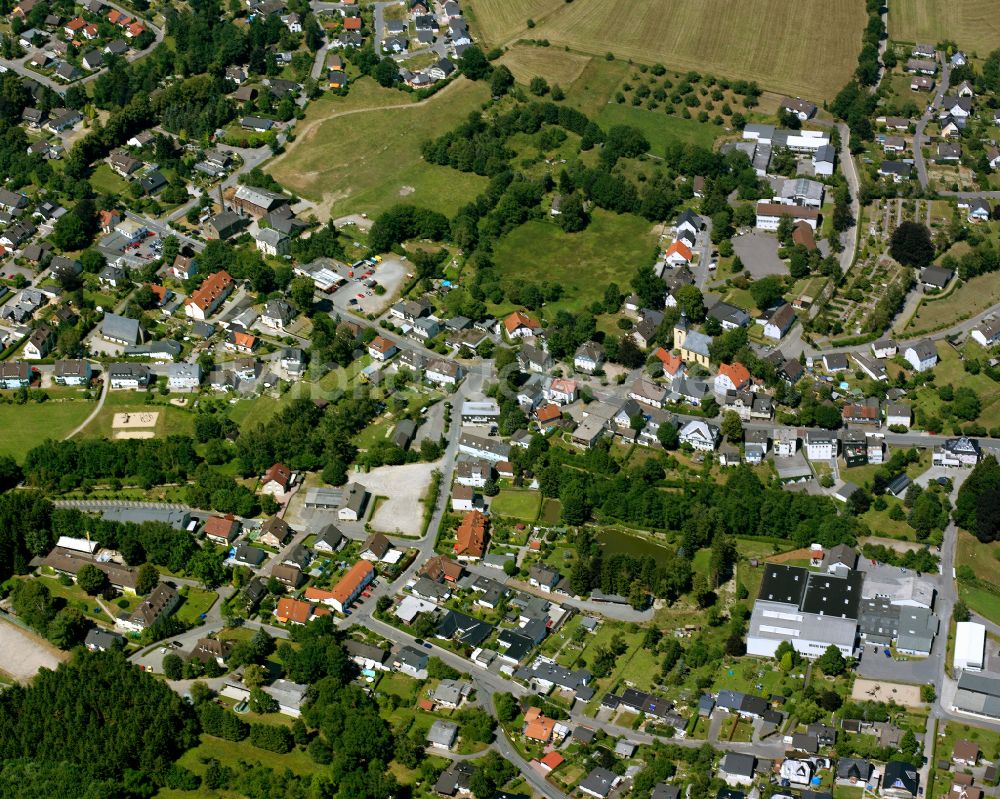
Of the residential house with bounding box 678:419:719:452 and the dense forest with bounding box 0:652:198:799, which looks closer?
the dense forest with bounding box 0:652:198:799

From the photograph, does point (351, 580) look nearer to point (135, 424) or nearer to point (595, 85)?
point (135, 424)

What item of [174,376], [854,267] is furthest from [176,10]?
[854,267]

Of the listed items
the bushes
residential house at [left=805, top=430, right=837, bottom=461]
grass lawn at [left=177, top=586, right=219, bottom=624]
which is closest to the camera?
the bushes

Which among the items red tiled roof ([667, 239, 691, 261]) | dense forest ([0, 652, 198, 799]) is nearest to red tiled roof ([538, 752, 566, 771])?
dense forest ([0, 652, 198, 799])

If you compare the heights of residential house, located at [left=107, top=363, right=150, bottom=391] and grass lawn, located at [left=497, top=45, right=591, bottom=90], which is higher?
grass lawn, located at [left=497, top=45, right=591, bottom=90]

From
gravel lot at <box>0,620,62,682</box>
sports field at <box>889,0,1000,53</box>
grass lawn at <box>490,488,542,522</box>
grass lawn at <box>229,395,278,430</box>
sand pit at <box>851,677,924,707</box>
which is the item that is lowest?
gravel lot at <box>0,620,62,682</box>

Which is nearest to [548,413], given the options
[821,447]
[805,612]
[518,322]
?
[518,322]

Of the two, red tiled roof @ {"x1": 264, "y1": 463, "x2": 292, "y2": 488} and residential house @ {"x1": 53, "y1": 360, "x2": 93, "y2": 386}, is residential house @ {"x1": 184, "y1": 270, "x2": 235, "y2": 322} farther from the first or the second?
red tiled roof @ {"x1": 264, "y1": 463, "x2": 292, "y2": 488}
